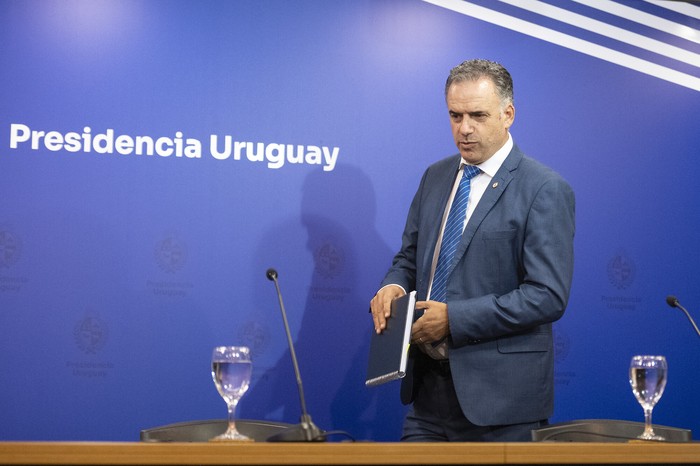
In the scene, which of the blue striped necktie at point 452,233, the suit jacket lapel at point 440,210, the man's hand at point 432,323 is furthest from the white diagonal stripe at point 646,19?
the man's hand at point 432,323

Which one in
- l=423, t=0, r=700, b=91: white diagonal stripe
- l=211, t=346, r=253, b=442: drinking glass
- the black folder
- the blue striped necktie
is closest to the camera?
l=211, t=346, r=253, b=442: drinking glass

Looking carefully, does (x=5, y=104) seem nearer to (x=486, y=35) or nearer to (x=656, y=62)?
(x=486, y=35)

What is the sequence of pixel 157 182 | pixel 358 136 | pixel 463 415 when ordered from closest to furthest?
1. pixel 463 415
2. pixel 157 182
3. pixel 358 136

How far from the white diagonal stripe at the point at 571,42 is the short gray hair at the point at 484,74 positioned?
1008 millimetres

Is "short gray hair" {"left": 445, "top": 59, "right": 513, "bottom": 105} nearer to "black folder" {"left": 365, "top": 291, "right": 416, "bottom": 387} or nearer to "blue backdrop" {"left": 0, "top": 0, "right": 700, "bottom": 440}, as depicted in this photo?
"blue backdrop" {"left": 0, "top": 0, "right": 700, "bottom": 440}

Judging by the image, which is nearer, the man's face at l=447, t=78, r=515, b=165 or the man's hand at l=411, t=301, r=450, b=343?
the man's hand at l=411, t=301, r=450, b=343

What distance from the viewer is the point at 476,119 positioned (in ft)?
10.8

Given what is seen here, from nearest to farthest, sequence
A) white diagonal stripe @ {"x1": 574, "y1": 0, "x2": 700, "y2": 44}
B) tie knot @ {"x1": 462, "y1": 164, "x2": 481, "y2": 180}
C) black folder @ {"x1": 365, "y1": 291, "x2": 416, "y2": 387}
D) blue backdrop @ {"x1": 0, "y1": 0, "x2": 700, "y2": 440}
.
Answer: black folder @ {"x1": 365, "y1": 291, "x2": 416, "y2": 387} < tie knot @ {"x1": 462, "y1": 164, "x2": 481, "y2": 180} < blue backdrop @ {"x1": 0, "y1": 0, "x2": 700, "y2": 440} < white diagonal stripe @ {"x1": 574, "y1": 0, "x2": 700, "y2": 44}

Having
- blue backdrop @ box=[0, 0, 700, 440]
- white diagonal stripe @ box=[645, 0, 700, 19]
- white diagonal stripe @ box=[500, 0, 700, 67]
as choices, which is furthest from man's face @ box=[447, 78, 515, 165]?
white diagonal stripe @ box=[645, 0, 700, 19]

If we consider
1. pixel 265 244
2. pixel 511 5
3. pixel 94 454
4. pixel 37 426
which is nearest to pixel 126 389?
pixel 37 426

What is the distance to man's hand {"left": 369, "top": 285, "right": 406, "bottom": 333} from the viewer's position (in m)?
2.98

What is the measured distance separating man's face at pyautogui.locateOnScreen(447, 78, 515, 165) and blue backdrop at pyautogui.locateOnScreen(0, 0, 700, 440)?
32.6 inches

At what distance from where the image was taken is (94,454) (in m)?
1.70

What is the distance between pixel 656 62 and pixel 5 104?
10.0 ft
